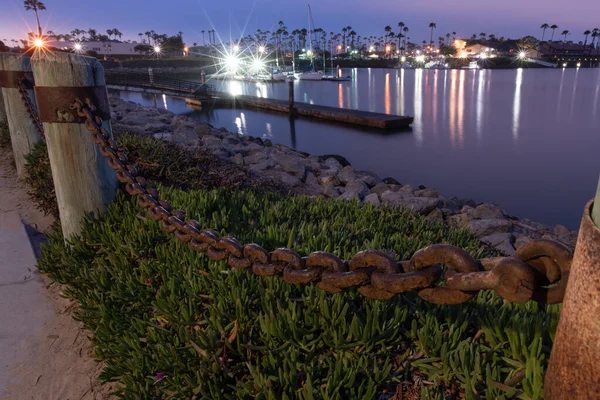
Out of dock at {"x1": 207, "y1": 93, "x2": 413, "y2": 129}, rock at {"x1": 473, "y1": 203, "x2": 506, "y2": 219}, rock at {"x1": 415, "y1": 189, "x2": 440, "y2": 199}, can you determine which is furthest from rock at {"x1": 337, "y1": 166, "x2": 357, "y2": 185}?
dock at {"x1": 207, "y1": 93, "x2": 413, "y2": 129}

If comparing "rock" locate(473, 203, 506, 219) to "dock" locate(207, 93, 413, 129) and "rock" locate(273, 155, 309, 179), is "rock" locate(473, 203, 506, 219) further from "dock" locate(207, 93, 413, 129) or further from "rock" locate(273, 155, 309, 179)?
"dock" locate(207, 93, 413, 129)

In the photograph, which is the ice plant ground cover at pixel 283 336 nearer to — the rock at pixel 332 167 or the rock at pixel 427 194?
the rock at pixel 427 194

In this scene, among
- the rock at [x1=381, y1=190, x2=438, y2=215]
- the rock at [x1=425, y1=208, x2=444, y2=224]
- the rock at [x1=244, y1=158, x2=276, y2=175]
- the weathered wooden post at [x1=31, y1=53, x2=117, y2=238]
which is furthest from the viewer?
the rock at [x1=244, y1=158, x2=276, y2=175]

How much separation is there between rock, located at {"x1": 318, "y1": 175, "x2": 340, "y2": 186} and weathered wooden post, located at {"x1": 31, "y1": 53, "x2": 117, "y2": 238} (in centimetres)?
717

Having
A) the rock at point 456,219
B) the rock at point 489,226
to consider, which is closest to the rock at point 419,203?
the rock at point 456,219

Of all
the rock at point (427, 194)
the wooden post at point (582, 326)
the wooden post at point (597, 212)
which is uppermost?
the wooden post at point (597, 212)

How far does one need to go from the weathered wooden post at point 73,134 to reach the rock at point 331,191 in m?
5.97

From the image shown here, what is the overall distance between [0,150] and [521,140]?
24022mm

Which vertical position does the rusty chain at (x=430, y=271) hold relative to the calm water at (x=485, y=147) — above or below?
above

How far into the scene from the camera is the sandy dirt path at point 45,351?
96.3 inches

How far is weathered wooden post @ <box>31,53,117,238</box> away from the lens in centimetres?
312

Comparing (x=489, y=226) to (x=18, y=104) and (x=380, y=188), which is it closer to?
(x=380, y=188)

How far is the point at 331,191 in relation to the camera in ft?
31.1

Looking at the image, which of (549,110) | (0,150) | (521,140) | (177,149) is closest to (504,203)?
(521,140)
